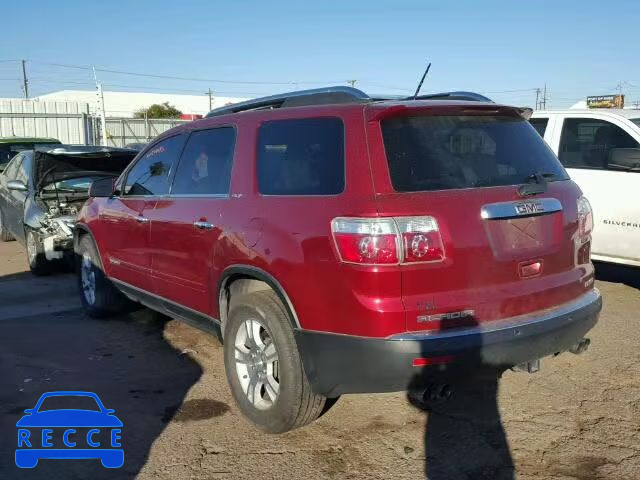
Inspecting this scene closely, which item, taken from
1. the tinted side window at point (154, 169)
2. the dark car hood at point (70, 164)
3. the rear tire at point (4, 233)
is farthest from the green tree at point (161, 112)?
the tinted side window at point (154, 169)

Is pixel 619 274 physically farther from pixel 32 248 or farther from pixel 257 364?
pixel 32 248

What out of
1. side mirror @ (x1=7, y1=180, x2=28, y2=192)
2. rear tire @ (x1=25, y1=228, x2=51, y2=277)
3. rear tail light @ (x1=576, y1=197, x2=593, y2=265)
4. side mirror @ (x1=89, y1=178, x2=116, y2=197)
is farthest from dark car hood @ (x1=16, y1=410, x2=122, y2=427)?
side mirror @ (x1=7, y1=180, x2=28, y2=192)

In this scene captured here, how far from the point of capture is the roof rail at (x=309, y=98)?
363 cm

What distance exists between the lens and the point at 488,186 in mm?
3330

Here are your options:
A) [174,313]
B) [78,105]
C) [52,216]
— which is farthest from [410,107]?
[78,105]

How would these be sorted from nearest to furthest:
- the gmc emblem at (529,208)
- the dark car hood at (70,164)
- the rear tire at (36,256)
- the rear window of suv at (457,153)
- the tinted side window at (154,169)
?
the rear window of suv at (457,153)
the gmc emblem at (529,208)
the tinted side window at (154,169)
the rear tire at (36,256)
the dark car hood at (70,164)

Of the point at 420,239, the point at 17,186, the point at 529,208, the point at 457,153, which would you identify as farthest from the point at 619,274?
the point at 17,186

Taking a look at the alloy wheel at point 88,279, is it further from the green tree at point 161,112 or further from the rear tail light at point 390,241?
the green tree at point 161,112

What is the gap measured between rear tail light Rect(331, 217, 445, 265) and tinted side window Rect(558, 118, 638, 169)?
4.33m

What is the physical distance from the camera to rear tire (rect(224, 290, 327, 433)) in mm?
3367

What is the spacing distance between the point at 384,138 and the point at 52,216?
20.0 feet

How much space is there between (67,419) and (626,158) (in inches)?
218

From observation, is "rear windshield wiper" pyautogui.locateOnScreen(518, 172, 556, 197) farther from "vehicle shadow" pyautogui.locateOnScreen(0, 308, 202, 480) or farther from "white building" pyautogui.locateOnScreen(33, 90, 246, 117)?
"white building" pyautogui.locateOnScreen(33, 90, 246, 117)

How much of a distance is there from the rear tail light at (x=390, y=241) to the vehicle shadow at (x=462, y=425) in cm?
45
